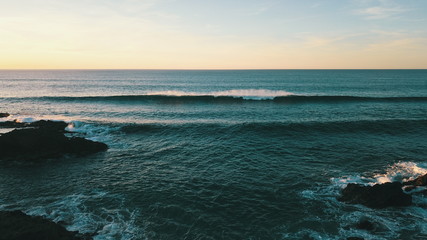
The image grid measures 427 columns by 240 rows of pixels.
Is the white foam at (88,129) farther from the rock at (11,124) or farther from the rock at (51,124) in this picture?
the rock at (11,124)

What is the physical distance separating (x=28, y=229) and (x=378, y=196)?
52.9 ft

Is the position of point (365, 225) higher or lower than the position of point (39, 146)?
lower

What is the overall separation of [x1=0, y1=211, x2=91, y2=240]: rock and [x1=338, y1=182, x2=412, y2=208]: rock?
514 inches

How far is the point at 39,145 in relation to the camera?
20234 mm

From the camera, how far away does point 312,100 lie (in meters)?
45.9

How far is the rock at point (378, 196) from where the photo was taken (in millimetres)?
12250

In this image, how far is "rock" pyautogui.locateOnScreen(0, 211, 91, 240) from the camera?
8985 millimetres

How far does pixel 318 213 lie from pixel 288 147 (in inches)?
398

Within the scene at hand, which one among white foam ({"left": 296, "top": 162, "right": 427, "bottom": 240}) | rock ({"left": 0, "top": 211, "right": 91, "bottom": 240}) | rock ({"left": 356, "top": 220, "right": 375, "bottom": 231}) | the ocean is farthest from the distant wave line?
rock ({"left": 0, "top": 211, "right": 91, "bottom": 240})

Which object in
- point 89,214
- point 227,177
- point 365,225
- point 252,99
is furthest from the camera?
point 252,99

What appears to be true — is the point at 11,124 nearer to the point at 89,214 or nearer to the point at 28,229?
the point at 89,214

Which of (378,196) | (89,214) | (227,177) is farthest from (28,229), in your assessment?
(378,196)

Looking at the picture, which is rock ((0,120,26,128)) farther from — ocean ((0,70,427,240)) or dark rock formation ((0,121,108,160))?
dark rock formation ((0,121,108,160))

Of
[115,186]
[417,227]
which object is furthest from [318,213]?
[115,186]
